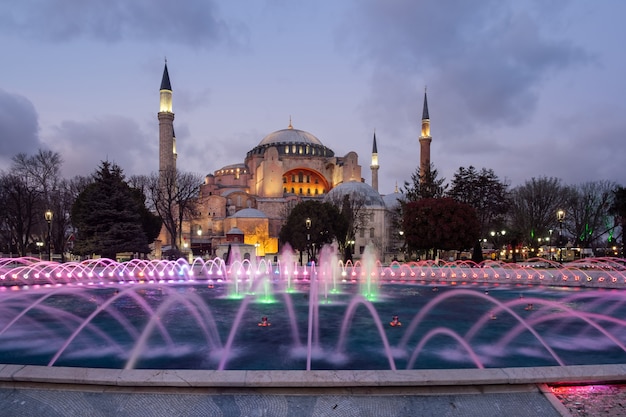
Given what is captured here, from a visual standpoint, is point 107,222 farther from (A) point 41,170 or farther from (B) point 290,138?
(B) point 290,138

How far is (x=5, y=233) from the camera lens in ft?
143

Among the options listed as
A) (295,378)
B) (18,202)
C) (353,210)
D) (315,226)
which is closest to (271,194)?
(353,210)

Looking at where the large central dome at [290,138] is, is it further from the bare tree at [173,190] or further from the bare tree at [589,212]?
the bare tree at [589,212]

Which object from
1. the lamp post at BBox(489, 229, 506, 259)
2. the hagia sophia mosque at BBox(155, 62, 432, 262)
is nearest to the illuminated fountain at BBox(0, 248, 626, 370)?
the lamp post at BBox(489, 229, 506, 259)

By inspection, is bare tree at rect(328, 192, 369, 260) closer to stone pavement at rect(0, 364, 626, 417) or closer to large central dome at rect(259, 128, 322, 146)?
large central dome at rect(259, 128, 322, 146)

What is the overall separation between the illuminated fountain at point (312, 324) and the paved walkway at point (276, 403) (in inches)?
79.6

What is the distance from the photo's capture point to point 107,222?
98.6ft

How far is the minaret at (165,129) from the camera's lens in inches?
1919

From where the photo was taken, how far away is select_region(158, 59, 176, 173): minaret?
48.8 metres

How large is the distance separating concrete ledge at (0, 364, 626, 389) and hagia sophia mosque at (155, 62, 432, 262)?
40.9 metres

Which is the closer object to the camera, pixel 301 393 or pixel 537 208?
pixel 301 393

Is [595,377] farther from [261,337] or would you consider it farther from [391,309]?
[391,309]

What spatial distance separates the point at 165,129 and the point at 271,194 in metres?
18.1

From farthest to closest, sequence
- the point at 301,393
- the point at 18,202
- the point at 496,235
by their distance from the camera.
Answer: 1. the point at 496,235
2. the point at 18,202
3. the point at 301,393
